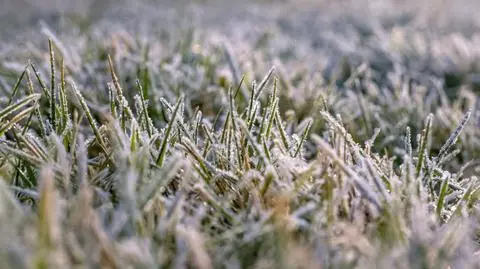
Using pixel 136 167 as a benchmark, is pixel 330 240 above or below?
below

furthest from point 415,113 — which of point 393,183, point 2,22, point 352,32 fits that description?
point 2,22

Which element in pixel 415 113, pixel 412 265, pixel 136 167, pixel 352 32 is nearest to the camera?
pixel 412 265

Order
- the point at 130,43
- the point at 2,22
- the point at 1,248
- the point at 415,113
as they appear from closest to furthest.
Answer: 1. the point at 1,248
2. the point at 415,113
3. the point at 130,43
4. the point at 2,22

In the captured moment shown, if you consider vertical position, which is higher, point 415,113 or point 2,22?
point 2,22

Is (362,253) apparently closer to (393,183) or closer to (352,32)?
A: (393,183)

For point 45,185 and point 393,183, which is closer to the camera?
point 45,185

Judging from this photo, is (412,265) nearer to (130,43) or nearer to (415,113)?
(415,113)

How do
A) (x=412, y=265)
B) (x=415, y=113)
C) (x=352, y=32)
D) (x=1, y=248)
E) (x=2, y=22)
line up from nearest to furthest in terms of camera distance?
1. (x=1, y=248)
2. (x=412, y=265)
3. (x=415, y=113)
4. (x=352, y=32)
5. (x=2, y=22)

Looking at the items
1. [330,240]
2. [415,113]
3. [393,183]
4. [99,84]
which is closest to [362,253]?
[330,240]

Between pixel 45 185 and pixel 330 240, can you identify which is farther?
pixel 330 240

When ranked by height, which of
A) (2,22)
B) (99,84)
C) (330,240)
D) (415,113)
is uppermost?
(2,22)
